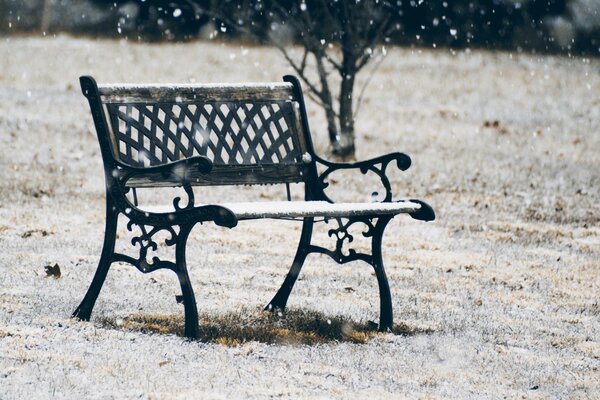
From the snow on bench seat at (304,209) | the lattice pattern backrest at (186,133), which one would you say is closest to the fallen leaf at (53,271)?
the lattice pattern backrest at (186,133)

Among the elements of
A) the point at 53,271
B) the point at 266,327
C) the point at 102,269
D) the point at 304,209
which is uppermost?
the point at 304,209

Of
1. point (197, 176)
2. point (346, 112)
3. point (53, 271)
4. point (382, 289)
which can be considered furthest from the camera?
point (346, 112)

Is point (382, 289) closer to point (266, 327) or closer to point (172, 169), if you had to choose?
point (266, 327)

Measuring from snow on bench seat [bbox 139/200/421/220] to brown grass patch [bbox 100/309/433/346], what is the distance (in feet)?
1.85

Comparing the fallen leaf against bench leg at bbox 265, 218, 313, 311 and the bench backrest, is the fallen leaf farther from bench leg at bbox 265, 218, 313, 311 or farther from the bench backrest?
bench leg at bbox 265, 218, 313, 311

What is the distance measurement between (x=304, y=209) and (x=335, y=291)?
137 cm

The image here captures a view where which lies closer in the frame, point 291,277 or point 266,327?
point 266,327

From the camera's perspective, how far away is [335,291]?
642 cm

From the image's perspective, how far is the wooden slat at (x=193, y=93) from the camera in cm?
547

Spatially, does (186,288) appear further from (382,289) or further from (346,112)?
(346,112)

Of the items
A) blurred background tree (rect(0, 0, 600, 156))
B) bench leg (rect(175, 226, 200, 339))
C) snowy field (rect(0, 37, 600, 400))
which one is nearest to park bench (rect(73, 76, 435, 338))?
bench leg (rect(175, 226, 200, 339))

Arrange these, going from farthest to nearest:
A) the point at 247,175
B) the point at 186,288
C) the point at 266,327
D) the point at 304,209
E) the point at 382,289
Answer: the point at 247,175
the point at 382,289
the point at 266,327
the point at 304,209
the point at 186,288

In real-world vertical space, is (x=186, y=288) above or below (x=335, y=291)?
above

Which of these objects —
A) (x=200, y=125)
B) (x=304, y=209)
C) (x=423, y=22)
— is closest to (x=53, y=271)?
(x=200, y=125)
